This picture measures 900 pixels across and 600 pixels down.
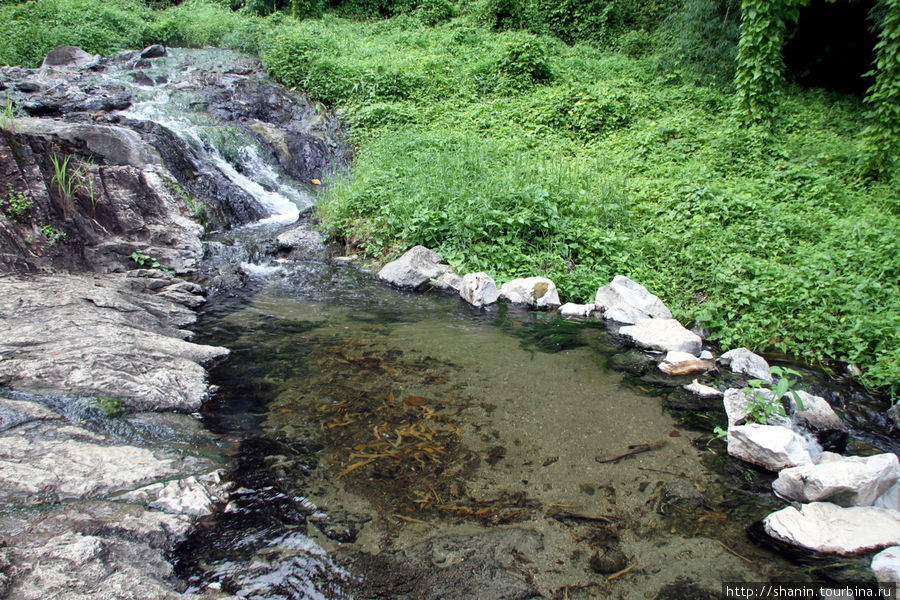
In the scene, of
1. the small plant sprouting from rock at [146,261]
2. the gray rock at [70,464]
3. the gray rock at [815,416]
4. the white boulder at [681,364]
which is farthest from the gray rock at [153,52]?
Result: the gray rock at [815,416]

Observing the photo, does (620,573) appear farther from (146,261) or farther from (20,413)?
(146,261)

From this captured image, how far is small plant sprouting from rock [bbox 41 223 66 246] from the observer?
20.9 feet

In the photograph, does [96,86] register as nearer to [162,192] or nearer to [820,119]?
[162,192]

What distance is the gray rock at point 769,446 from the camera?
3.38 m

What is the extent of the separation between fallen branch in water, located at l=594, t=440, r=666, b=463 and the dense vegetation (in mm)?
2583

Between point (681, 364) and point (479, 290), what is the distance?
2.71 meters

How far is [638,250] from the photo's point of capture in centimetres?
757

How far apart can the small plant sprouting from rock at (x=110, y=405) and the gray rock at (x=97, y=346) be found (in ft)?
0.17

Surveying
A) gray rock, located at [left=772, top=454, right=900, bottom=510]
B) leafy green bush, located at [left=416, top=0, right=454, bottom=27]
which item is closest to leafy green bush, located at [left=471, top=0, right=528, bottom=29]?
leafy green bush, located at [left=416, top=0, right=454, bottom=27]

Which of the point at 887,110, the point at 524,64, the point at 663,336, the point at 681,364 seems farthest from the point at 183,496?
the point at 524,64

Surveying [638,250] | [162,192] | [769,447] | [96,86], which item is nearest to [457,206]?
[638,250]

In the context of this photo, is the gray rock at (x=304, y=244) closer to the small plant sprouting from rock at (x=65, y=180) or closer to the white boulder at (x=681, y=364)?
the small plant sprouting from rock at (x=65, y=180)

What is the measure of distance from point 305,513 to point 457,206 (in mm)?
6099

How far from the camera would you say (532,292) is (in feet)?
22.2
